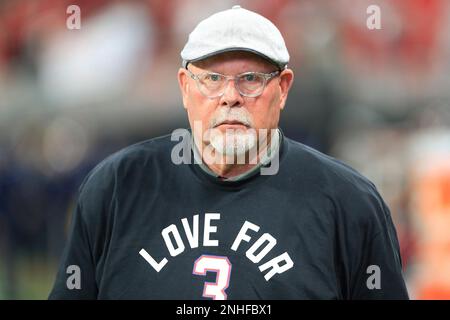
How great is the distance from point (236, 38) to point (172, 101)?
66.0 inches

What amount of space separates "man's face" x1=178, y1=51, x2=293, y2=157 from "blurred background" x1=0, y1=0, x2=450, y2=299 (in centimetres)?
149

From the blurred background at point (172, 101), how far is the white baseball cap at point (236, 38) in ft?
4.95

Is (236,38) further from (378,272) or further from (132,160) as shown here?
(378,272)

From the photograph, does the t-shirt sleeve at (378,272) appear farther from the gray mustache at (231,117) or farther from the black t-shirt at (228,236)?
the gray mustache at (231,117)

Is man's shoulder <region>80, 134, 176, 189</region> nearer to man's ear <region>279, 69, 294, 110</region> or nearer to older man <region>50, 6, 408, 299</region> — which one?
older man <region>50, 6, 408, 299</region>

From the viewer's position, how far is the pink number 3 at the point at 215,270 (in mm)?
1513

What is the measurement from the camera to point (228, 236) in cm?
156

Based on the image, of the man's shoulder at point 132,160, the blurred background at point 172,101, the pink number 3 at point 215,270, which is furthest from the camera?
the blurred background at point 172,101

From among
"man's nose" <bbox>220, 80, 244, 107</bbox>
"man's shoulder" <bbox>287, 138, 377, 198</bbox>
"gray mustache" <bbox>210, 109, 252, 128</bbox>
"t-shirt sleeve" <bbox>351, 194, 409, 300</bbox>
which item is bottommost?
"t-shirt sleeve" <bbox>351, 194, 409, 300</bbox>

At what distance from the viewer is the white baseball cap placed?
155 centimetres

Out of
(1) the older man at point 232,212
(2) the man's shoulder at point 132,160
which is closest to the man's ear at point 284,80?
(1) the older man at point 232,212

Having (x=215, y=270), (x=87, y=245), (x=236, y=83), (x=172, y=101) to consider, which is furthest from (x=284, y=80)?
(x=172, y=101)

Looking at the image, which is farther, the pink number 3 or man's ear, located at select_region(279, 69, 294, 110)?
man's ear, located at select_region(279, 69, 294, 110)

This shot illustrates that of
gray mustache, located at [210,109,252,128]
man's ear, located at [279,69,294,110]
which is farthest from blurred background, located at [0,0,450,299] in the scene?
gray mustache, located at [210,109,252,128]
